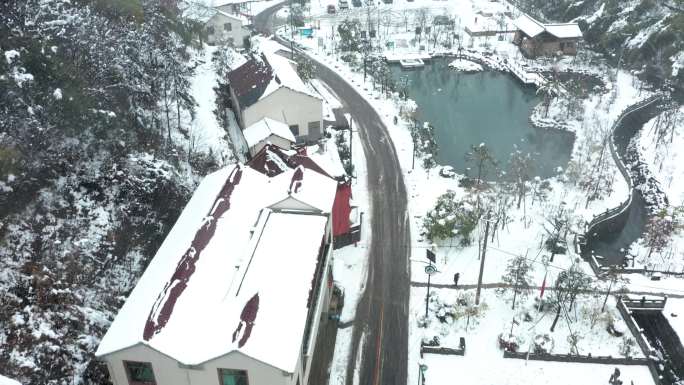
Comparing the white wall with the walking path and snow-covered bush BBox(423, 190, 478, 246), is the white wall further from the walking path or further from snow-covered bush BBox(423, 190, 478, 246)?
snow-covered bush BBox(423, 190, 478, 246)

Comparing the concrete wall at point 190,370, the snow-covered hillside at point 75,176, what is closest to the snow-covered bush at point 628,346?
the concrete wall at point 190,370

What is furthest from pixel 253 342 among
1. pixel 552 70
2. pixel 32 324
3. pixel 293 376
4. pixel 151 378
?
pixel 552 70

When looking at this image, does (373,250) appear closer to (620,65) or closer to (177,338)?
(177,338)

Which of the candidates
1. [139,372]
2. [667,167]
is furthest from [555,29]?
[139,372]

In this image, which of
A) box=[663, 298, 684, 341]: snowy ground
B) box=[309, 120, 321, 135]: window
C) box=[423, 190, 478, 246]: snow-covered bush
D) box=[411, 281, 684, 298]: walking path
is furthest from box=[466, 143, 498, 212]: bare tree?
box=[663, 298, 684, 341]: snowy ground

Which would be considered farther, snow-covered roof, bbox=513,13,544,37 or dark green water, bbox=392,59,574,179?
snow-covered roof, bbox=513,13,544,37

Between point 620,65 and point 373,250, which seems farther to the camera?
point 620,65
